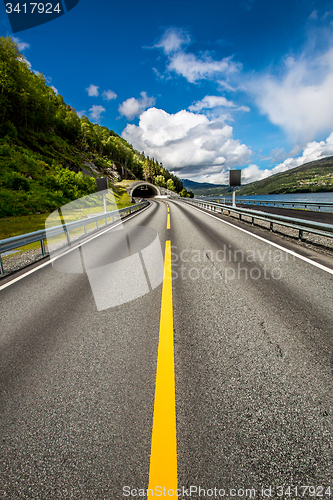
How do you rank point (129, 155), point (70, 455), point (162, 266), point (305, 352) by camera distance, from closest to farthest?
point (70, 455) < point (305, 352) < point (162, 266) < point (129, 155)

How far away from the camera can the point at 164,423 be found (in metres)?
1.62

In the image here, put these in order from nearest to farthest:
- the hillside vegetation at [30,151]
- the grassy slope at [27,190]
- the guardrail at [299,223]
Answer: the guardrail at [299,223]
the grassy slope at [27,190]
the hillside vegetation at [30,151]

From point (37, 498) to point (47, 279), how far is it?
4.29 meters

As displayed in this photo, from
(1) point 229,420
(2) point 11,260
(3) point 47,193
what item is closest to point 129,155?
(3) point 47,193

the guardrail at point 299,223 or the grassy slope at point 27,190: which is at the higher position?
the grassy slope at point 27,190

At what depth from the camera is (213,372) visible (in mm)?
2102

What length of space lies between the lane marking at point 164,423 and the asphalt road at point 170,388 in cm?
1

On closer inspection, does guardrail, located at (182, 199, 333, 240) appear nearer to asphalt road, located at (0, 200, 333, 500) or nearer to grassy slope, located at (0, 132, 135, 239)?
asphalt road, located at (0, 200, 333, 500)

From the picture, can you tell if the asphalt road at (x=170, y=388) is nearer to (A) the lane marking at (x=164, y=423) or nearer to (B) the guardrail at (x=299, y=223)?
(A) the lane marking at (x=164, y=423)

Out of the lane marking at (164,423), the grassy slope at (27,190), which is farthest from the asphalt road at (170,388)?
the grassy slope at (27,190)

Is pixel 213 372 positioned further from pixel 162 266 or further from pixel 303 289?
pixel 162 266

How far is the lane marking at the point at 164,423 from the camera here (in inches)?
51.7

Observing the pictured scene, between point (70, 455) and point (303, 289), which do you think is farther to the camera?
point (303, 289)

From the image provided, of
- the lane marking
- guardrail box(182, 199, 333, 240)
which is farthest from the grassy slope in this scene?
guardrail box(182, 199, 333, 240)
